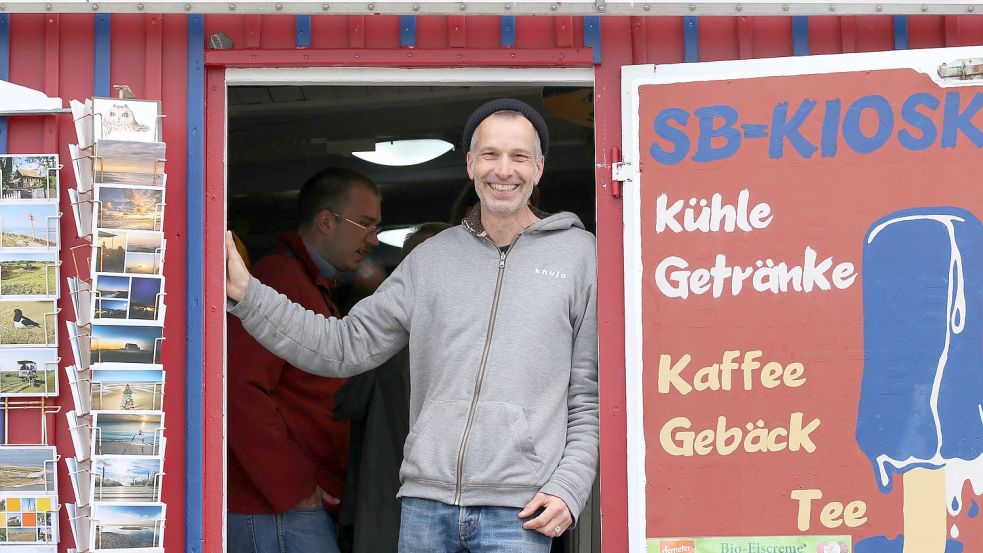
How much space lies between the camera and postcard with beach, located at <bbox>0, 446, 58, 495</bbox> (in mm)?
3863

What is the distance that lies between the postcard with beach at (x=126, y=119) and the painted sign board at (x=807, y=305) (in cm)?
152

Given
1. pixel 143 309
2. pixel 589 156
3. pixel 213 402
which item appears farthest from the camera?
pixel 589 156

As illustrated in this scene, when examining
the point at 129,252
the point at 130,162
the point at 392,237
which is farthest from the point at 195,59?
the point at 392,237

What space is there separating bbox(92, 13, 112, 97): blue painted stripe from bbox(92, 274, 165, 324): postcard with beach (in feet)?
2.29

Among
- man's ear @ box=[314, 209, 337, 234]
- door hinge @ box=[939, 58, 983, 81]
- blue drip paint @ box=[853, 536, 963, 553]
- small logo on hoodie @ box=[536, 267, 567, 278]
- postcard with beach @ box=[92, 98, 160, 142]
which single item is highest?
door hinge @ box=[939, 58, 983, 81]

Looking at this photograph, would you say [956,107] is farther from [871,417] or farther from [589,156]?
[589,156]

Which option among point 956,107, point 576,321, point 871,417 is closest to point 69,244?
point 576,321

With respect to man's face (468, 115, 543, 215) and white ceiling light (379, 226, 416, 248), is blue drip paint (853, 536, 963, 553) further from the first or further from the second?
white ceiling light (379, 226, 416, 248)

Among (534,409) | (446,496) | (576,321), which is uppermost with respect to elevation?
(576,321)

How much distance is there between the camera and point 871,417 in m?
3.89

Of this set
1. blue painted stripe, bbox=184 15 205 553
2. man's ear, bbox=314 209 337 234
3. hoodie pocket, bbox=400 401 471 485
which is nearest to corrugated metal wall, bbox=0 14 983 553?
blue painted stripe, bbox=184 15 205 553

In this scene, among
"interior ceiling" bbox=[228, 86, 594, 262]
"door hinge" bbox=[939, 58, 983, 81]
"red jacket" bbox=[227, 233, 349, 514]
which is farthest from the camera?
"interior ceiling" bbox=[228, 86, 594, 262]

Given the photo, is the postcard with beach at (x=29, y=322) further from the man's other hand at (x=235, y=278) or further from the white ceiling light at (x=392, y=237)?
the white ceiling light at (x=392, y=237)

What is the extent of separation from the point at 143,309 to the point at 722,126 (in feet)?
6.30
